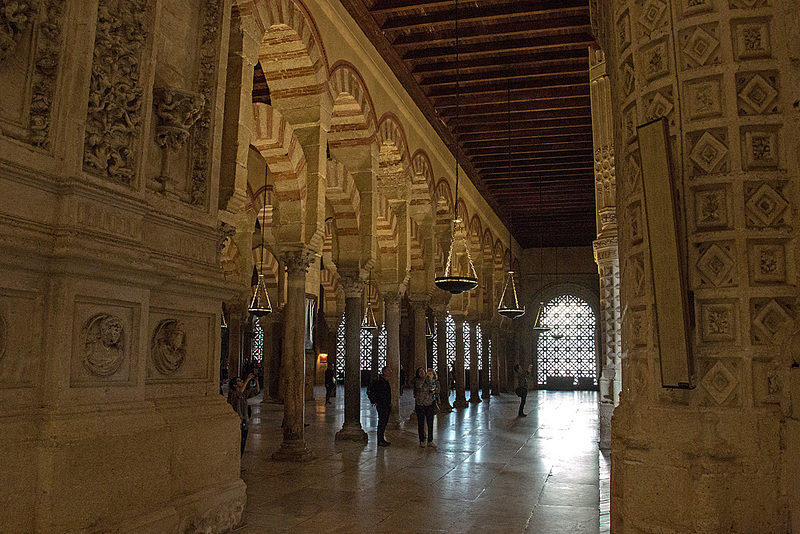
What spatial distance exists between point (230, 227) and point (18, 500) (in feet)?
7.66

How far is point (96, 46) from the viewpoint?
3662mm

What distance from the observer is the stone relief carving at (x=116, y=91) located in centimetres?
362

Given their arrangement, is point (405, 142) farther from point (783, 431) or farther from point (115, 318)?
point (783, 431)

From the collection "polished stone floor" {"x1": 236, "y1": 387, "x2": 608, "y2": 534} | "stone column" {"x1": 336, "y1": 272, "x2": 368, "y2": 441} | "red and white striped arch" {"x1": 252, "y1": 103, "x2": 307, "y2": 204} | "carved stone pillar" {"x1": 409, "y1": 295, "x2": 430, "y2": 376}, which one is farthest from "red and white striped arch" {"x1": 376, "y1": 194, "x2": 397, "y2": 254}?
"polished stone floor" {"x1": 236, "y1": 387, "x2": 608, "y2": 534}

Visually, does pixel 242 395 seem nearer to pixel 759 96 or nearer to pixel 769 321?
pixel 769 321

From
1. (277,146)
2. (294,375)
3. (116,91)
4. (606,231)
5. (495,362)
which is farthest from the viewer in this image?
(495,362)

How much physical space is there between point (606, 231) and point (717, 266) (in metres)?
5.62

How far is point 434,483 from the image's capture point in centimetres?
620

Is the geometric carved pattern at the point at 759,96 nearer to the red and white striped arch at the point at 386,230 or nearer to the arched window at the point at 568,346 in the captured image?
the red and white striped arch at the point at 386,230

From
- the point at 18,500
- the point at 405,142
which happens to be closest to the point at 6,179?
the point at 18,500

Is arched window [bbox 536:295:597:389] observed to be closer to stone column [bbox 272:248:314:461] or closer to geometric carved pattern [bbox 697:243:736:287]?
stone column [bbox 272:248:314:461]

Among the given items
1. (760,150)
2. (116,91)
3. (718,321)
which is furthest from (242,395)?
(760,150)

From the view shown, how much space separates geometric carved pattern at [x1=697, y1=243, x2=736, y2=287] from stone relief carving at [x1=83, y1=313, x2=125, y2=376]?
9.46ft

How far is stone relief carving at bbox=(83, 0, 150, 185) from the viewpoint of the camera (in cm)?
362
